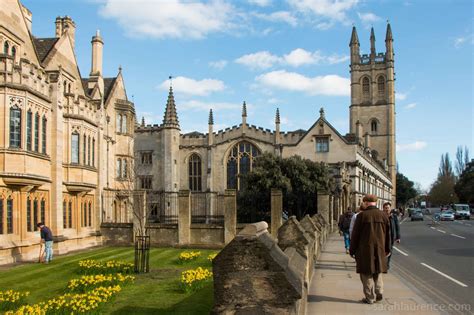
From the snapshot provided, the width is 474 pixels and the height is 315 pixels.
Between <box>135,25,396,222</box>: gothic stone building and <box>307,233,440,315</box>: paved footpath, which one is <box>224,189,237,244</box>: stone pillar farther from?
<box>135,25,396,222</box>: gothic stone building

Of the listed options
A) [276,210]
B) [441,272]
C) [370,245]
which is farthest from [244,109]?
[370,245]

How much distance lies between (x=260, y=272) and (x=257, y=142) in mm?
52354

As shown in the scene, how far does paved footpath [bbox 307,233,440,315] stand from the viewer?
8633 mm

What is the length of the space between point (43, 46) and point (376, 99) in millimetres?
69679

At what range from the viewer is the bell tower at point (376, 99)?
8506 centimetres

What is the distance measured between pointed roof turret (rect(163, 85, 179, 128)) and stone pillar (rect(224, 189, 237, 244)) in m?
32.1

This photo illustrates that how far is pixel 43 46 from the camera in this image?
25.6 m

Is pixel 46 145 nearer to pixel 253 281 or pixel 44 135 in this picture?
pixel 44 135

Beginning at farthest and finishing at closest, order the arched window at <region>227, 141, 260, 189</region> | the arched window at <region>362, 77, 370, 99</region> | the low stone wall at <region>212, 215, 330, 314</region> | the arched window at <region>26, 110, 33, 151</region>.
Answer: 1. the arched window at <region>362, 77, 370, 99</region>
2. the arched window at <region>227, 141, 260, 189</region>
3. the arched window at <region>26, 110, 33, 151</region>
4. the low stone wall at <region>212, 215, 330, 314</region>

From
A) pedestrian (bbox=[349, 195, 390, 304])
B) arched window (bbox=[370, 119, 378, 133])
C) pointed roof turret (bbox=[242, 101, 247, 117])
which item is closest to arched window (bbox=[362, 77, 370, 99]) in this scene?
arched window (bbox=[370, 119, 378, 133])

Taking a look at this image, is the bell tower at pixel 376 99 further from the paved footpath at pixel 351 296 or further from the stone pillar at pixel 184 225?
the paved footpath at pixel 351 296

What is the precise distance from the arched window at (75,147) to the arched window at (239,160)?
34.7 meters

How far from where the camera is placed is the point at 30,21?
1086 inches

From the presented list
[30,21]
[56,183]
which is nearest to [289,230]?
[56,183]
